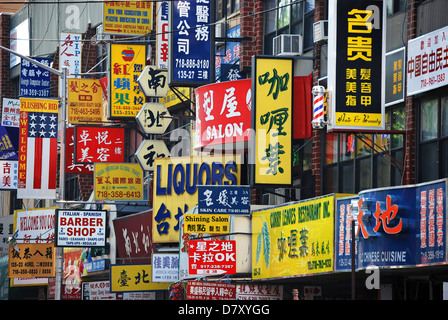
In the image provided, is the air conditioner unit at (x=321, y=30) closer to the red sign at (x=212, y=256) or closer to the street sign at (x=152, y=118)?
the red sign at (x=212, y=256)

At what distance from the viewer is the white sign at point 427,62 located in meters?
17.7

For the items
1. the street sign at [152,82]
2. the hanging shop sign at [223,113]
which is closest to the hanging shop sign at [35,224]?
the street sign at [152,82]

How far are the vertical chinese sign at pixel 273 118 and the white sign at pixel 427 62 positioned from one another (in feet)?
13.4

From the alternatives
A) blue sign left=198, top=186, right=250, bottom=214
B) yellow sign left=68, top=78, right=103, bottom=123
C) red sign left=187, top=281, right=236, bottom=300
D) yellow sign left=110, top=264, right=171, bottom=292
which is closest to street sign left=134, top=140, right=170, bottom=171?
yellow sign left=110, top=264, right=171, bottom=292

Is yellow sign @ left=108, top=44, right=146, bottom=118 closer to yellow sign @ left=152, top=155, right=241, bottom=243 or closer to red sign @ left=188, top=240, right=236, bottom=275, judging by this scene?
yellow sign @ left=152, top=155, right=241, bottom=243

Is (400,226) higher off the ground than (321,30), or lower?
lower

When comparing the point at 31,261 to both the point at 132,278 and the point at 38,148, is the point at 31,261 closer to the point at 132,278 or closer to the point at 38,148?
the point at 132,278

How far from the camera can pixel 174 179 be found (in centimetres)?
2878

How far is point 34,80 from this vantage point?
1767 inches

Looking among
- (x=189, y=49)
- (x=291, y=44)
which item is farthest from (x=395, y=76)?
(x=189, y=49)

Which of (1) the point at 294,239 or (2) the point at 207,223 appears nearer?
(1) the point at 294,239

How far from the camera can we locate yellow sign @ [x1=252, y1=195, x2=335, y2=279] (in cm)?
1934

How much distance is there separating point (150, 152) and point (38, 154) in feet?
23.6

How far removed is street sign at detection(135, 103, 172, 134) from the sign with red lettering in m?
3.34
